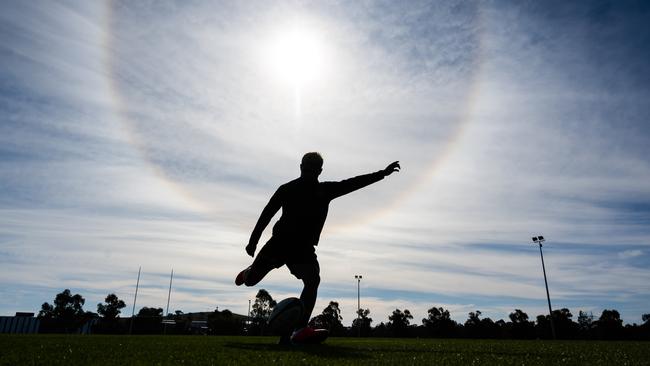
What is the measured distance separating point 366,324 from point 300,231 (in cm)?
Result: 9489

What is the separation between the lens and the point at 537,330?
7112cm

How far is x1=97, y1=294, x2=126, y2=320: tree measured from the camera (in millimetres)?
111250

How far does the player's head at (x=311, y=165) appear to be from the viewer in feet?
19.6

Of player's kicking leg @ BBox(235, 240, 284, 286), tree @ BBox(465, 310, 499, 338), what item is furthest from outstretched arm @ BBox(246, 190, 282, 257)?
tree @ BBox(465, 310, 499, 338)

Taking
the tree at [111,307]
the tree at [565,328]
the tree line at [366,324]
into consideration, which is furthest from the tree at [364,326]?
the tree at [111,307]

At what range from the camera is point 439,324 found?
312 feet

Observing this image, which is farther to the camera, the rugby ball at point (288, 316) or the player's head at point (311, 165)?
the player's head at point (311, 165)

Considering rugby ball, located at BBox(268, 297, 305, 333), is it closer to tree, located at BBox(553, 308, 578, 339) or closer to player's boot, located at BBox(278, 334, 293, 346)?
player's boot, located at BBox(278, 334, 293, 346)

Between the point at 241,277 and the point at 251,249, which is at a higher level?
the point at 251,249

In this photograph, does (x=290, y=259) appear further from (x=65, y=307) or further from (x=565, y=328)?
(x=65, y=307)

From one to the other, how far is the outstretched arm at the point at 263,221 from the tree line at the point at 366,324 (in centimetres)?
4572

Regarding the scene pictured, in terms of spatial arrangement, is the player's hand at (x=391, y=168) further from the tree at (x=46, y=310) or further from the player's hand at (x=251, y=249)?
the tree at (x=46, y=310)

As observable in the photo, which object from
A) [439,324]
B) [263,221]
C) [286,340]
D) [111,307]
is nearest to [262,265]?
[263,221]

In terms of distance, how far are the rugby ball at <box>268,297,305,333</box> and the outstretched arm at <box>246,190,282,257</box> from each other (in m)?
1.00
